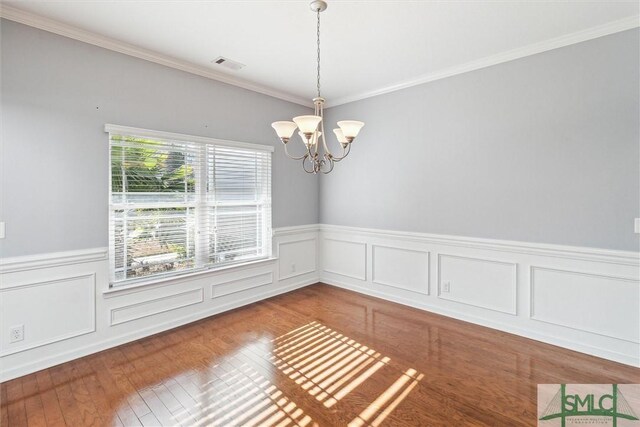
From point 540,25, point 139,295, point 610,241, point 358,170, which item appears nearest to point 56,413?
point 139,295

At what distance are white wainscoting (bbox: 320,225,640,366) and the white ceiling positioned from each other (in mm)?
1905

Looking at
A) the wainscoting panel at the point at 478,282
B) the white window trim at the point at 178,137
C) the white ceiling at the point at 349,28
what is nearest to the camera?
the white ceiling at the point at 349,28

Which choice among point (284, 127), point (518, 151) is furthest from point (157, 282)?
point (518, 151)

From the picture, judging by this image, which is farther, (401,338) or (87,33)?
(401,338)

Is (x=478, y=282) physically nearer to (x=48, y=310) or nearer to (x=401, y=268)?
(x=401, y=268)

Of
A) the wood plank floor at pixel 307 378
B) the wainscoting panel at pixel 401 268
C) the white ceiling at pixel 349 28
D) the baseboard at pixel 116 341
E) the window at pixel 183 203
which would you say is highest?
the white ceiling at pixel 349 28

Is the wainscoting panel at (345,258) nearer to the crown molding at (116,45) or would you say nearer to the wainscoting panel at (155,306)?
the wainscoting panel at (155,306)

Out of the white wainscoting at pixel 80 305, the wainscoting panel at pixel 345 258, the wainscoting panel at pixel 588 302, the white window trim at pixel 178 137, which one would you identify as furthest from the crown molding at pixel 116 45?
the wainscoting panel at pixel 588 302

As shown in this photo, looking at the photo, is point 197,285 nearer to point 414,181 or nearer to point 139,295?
point 139,295

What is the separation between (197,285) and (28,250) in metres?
1.47

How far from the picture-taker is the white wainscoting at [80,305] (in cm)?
244

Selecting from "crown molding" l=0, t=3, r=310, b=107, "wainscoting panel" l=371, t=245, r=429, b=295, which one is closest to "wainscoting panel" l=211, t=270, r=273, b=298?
"wainscoting panel" l=371, t=245, r=429, b=295

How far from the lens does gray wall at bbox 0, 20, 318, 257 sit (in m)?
2.42

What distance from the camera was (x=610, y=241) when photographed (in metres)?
2.70
